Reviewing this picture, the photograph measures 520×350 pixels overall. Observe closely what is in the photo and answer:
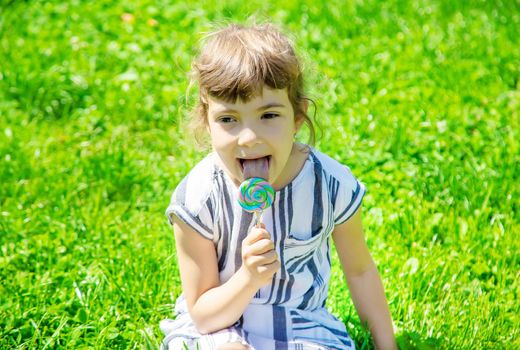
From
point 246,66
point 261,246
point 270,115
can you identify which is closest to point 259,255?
point 261,246

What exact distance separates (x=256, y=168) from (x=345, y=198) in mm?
393

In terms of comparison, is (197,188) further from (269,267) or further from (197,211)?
(269,267)

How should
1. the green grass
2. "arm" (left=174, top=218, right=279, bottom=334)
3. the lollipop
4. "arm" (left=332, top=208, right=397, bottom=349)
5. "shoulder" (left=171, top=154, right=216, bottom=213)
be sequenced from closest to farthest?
the lollipop, "arm" (left=174, top=218, right=279, bottom=334), "shoulder" (left=171, top=154, right=216, bottom=213), "arm" (left=332, top=208, right=397, bottom=349), the green grass

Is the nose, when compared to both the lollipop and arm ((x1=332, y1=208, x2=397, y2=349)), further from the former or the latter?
arm ((x1=332, y1=208, x2=397, y2=349))

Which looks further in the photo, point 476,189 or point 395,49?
point 395,49

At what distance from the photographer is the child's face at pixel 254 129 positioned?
2.21 m

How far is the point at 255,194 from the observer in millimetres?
2178

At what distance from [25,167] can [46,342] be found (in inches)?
48.5

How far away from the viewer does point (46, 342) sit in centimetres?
271

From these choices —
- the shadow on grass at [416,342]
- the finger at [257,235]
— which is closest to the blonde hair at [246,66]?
the finger at [257,235]

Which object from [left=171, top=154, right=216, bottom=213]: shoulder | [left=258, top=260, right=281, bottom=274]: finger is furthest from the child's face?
[left=258, top=260, right=281, bottom=274]: finger

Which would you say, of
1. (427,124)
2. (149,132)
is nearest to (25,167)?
(149,132)

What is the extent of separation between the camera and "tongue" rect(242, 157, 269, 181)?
2227 mm

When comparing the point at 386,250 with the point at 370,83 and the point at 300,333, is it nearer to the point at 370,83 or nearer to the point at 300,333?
the point at 300,333
